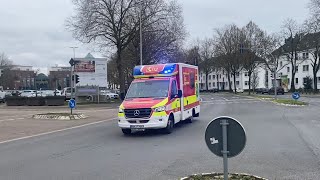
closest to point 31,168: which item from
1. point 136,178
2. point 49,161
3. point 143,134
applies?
point 49,161

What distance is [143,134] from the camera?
15.6 meters

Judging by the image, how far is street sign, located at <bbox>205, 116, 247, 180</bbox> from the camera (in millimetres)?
5715

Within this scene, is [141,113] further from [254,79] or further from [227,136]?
[254,79]

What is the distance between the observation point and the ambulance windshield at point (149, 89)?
627 inches

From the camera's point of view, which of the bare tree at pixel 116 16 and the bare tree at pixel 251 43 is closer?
the bare tree at pixel 116 16

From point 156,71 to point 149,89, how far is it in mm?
1106

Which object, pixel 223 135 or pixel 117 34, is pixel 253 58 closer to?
pixel 117 34

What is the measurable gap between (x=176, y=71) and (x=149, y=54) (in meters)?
33.9

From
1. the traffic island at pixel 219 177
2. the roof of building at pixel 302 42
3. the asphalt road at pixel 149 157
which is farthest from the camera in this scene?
the roof of building at pixel 302 42

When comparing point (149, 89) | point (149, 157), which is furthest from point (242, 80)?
point (149, 157)

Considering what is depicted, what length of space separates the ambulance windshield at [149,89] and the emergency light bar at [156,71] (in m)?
0.48

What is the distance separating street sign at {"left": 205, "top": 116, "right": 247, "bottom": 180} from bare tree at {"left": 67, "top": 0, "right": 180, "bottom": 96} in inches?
1612

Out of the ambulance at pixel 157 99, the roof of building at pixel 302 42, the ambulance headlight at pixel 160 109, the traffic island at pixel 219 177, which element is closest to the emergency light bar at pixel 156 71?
the ambulance at pixel 157 99

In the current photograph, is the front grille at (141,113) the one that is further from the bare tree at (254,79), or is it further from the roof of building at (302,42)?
the bare tree at (254,79)
